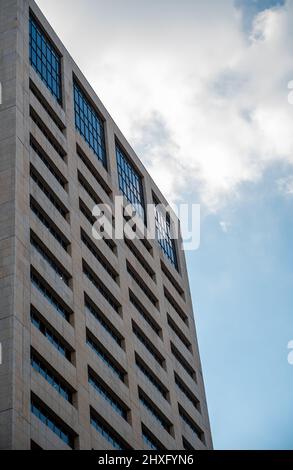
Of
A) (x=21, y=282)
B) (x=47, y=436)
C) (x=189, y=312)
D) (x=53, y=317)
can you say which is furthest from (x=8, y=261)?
(x=189, y=312)

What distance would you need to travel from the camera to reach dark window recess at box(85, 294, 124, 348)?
74625mm

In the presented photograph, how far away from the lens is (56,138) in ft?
264

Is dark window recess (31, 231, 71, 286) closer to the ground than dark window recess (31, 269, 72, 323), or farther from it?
farther from it

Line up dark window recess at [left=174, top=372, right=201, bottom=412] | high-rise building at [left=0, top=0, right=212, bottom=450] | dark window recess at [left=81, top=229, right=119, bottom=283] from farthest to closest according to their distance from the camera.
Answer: dark window recess at [left=174, top=372, right=201, bottom=412], dark window recess at [left=81, top=229, right=119, bottom=283], high-rise building at [left=0, top=0, right=212, bottom=450]

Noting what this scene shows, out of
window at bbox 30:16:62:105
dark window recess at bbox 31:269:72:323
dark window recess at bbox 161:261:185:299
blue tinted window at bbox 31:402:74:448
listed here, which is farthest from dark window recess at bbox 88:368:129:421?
window at bbox 30:16:62:105

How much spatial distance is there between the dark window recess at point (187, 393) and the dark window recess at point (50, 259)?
→ 20.9 metres

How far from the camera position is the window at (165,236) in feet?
330

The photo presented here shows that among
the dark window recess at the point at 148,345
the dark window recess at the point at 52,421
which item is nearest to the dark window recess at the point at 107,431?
the dark window recess at the point at 52,421

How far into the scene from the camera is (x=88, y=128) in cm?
9081

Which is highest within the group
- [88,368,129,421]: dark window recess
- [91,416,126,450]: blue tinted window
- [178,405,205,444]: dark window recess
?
[178,405,205,444]: dark window recess

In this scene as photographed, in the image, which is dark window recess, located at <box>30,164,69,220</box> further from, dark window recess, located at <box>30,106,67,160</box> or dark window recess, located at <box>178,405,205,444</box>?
dark window recess, located at <box>178,405,205,444</box>

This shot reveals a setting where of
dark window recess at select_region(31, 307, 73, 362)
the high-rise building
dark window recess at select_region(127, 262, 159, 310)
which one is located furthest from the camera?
dark window recess at select_region(127, 262, 159, 310)

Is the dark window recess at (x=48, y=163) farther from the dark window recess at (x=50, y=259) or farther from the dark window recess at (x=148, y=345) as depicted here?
the dark window recess at (x=148, y=345)

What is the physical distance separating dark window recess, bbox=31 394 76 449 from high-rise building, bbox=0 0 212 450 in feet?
0.27
